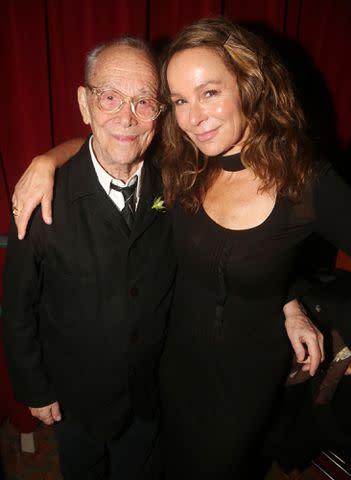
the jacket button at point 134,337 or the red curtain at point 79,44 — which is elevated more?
the red curtain at point 79,44

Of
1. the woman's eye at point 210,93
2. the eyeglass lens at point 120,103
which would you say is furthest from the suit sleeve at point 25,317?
the woman's eye at point 210,93

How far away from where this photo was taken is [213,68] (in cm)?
124

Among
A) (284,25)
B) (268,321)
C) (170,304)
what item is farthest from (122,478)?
(284,25)

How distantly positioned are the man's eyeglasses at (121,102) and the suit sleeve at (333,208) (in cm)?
68

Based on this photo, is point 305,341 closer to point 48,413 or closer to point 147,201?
point 147,201

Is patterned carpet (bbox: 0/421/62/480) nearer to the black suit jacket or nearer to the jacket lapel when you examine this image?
the black suit jacket

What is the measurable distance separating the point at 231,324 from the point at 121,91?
0.98 metres

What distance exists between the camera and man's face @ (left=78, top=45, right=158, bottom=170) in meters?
1.30

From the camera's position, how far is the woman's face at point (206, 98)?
125cm

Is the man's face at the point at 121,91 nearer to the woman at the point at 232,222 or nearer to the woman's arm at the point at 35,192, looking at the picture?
the woman at the point at 232,222

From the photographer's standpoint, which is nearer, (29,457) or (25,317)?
(25,317)

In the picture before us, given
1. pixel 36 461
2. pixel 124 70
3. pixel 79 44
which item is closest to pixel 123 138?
pixel 124 70

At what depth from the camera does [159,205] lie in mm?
1480

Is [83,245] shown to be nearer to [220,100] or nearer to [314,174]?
[220,100]
